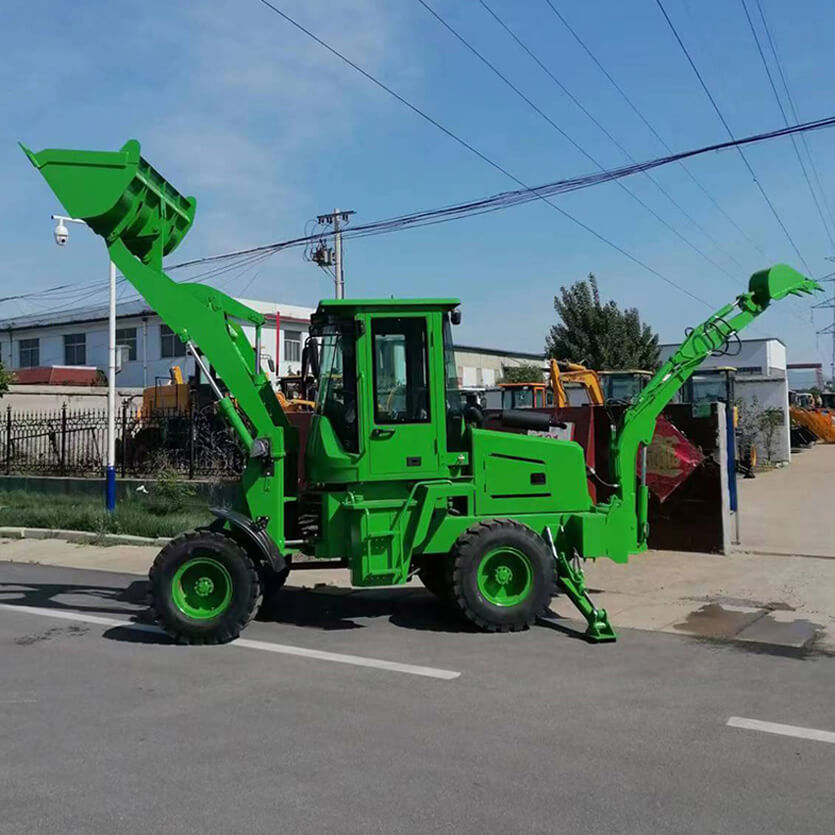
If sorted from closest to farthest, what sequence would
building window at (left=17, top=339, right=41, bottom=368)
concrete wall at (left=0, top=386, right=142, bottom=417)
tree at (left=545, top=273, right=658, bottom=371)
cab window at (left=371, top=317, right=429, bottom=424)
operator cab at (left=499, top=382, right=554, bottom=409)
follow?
1. cab window at (left=371, top=317, right=429, bottom=424)
2. operator cab at (left=499, top=382, right=554, bottom=409)
3. concrete wall at (left=0, top=386, right=142, bottom=417)
4. tree at (left=545, top=273, right=658, bottom=371)
5. building window at (left=17, top=339, right=41, bottom=368)

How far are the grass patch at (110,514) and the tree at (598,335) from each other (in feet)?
85.7

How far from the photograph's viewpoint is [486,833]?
375 centimetres

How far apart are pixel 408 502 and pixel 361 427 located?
0.78m

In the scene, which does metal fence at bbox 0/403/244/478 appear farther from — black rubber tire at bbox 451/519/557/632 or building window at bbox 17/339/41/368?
building window at bbox 17/339/41/368

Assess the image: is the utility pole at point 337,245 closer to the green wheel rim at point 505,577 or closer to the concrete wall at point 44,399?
the concrete wall at point 44,399

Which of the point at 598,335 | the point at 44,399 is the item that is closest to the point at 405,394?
the point at 44,399

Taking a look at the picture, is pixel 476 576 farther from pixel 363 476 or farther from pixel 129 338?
pixel 129 338

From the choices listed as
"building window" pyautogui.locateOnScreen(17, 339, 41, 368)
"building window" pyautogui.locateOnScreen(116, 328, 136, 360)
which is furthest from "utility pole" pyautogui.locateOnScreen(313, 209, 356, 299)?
"building window" pyautogui.locateOnScreen(17, 339, 41, 368)

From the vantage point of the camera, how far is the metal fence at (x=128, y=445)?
16312 mm

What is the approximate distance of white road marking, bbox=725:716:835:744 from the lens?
16.1 feet

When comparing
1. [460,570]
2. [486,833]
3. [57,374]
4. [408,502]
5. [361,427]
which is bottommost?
[486,833]

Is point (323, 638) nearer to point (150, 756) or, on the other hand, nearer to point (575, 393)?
point (150, 756)

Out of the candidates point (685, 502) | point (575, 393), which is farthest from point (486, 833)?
point (575, 393)

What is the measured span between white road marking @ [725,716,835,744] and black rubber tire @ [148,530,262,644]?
12.8 ft
